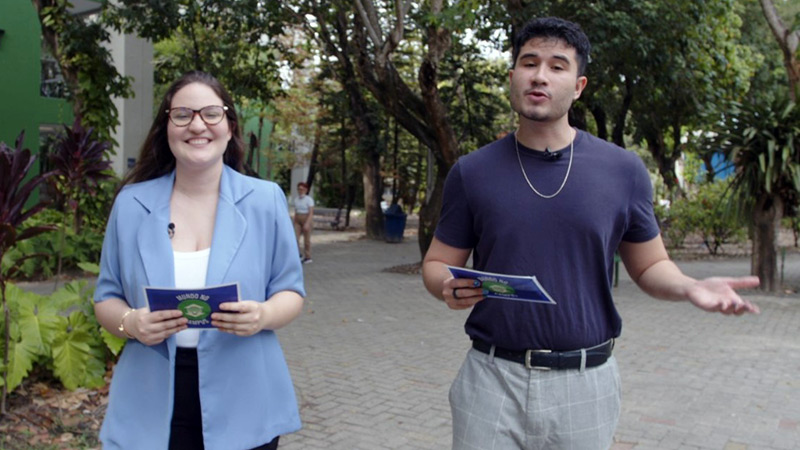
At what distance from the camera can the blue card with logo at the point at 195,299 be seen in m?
2.24

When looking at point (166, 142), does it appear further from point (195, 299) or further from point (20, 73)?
point (20, 73)

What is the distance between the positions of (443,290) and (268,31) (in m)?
14.1

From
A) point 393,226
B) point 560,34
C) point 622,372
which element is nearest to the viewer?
point 560,34

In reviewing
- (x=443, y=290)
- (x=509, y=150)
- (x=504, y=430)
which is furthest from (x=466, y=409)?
(x=509, y=150)

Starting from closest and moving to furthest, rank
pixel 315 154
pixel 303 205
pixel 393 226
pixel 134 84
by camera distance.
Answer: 1. pixel 303 205
2. pixel 134 84
3. pixel 393 226
4. pixel 315 154

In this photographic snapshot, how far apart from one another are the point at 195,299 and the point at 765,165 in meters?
11.5

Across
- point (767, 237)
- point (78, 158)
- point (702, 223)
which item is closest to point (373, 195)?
point (702, 223)

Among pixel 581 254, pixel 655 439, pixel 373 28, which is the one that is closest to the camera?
pixel 581 254

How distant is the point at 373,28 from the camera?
13148 mm

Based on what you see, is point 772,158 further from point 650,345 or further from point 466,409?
point 466,409

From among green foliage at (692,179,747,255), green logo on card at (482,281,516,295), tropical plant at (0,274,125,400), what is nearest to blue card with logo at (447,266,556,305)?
green logo on card at (482,281,516,295)

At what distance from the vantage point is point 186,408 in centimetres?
257

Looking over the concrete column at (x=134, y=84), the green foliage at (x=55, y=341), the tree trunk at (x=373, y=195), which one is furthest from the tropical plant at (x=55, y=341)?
the concrete column at (x=134, y=84)

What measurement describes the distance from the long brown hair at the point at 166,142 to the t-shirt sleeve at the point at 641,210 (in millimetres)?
1407
